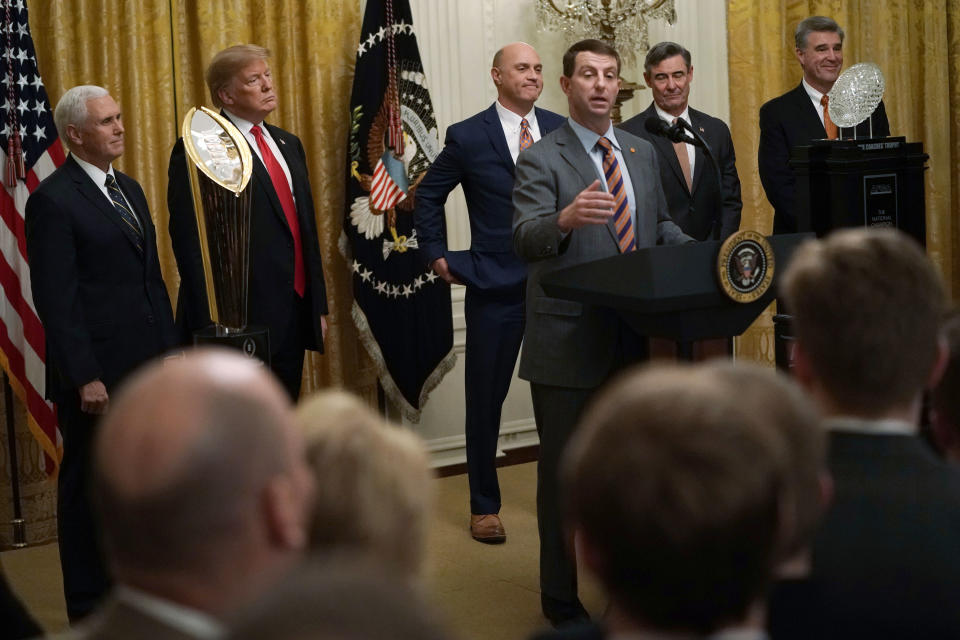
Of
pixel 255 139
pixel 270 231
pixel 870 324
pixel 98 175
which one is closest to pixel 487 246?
pixel 270 231

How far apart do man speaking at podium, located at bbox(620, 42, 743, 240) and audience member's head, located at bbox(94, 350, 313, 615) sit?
12.8ft

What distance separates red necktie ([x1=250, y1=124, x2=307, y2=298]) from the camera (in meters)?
4.33

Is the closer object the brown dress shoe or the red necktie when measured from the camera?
the red necktie

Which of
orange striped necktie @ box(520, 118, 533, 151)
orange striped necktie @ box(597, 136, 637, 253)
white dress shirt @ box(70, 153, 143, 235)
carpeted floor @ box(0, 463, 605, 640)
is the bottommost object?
carpeted floor @ box(0, 463, 605, 640)

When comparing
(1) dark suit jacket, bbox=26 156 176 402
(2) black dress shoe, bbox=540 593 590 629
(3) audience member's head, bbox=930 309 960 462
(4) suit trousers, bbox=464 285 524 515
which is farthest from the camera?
(4) suit trousers, bbox=464 285 524 515

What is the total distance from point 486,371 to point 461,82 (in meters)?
1.69

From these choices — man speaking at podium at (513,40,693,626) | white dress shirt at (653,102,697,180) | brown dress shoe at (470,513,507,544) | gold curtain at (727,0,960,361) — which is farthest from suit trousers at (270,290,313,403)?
gold curtain at (727,0,960,361)

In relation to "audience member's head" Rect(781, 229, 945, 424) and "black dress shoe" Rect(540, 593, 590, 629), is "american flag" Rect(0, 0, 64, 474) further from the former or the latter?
"audience member's head" Rect(781, 229, 945, 424)

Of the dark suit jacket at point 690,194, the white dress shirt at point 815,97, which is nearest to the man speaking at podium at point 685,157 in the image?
the dark suit jacket at point 690,194

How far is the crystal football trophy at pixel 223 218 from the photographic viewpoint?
3.32 metres

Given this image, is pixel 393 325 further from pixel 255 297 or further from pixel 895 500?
pixel 895 500

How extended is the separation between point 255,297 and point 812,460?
10.8ft

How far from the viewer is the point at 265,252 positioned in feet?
14.0

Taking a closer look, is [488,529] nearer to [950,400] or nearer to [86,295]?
[86,295]
